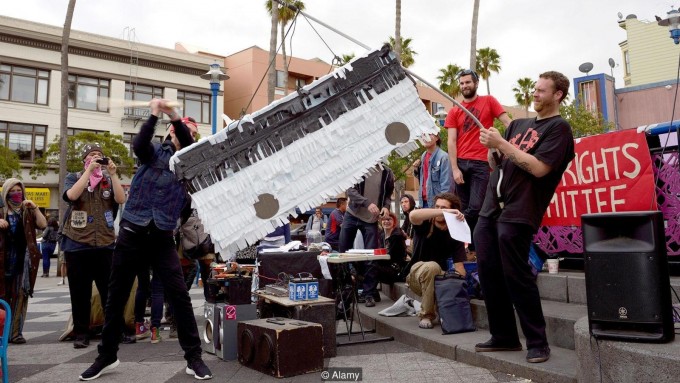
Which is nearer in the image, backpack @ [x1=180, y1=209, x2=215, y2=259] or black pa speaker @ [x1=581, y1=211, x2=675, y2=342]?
black pa speaker @ [x1=581, y1=211, x2=675, y2=342]

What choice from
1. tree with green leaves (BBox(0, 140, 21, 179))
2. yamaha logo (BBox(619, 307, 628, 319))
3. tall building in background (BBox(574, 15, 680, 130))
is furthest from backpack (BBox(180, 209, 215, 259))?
tree with green leaves (BBox(0, 140, 21, 179))

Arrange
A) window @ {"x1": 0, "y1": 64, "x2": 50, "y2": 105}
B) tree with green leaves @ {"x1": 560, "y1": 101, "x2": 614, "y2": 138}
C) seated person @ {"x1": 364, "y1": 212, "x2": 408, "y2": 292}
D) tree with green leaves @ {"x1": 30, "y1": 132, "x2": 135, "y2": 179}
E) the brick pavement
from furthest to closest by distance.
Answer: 1. window @ {"x1": 0, "y1": 64, "x2": 50, "y2": 105}
2. tree with green leaves @ {"x1": 30, "y1": 132, "x2": 135, "y2": 179}
3. tree with green leaves @ {"x1": 560, "y1": 101, "x2": 614, "y2": 138}
4. seated person @ {"x1": 364, "y1": 212, "x2": 408, "y2": 292}
5. the brick pavement

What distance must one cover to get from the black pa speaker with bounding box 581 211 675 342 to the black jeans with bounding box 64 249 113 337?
4302 mm

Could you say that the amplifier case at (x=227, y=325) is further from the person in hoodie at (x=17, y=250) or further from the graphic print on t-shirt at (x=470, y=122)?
the graphic print on t-shirt at (x=470, y=122)

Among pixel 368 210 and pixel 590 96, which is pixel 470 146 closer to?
pixel 368 210

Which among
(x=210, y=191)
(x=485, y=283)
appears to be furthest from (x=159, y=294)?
(x=485, y=283)

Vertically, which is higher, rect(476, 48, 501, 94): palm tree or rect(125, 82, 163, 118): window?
rect(476, 48, 501, 94): palm tree

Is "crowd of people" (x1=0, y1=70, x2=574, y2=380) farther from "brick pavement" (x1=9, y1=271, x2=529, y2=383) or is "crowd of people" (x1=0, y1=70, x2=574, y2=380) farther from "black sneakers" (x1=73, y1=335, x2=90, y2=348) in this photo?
"brick pavement" (x1=9, y1=271, x2=529, y2=383)

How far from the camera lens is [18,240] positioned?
513cm

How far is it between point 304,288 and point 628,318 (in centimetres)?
254

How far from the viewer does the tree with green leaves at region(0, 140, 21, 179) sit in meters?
23.0

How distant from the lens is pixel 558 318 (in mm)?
3764

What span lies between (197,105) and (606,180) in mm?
30424

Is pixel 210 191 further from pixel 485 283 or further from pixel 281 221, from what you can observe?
pixel 485 283
